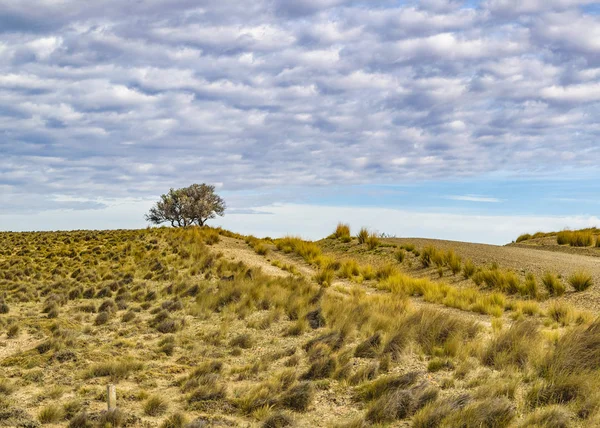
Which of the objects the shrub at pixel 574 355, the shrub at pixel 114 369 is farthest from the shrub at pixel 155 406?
the shrub at pixel 574 355

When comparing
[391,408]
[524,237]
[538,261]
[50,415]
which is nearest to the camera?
[391,408]

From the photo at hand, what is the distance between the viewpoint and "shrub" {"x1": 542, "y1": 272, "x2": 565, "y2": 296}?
17734 mm

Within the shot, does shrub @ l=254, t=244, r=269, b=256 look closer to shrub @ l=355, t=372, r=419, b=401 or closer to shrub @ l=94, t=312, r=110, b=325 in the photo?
shrub @ l=94, t=312, r=110, b=325

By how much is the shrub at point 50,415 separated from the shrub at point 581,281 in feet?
49.7

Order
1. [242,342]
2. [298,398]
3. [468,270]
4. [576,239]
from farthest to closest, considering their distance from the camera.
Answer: [576,239] < [468,270] < [242,342] < [298,398]

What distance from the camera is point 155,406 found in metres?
9.32

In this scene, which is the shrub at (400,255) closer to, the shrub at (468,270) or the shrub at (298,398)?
the shrub at (468,270)

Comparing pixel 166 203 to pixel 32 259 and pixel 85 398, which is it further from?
pixel 85 398

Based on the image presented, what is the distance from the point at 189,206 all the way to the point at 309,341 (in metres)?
40.9

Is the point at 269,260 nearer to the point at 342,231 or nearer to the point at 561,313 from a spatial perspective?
the point at 342,231

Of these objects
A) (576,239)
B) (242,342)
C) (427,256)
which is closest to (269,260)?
(427,256)

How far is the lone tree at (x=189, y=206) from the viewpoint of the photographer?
171 ft

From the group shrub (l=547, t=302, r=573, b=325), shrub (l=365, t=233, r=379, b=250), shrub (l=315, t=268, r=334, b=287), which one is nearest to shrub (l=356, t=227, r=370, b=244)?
shrub (l=365, t=233, r=379, b=250)

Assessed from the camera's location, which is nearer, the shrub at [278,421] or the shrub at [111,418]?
the shrub at [278,421]
